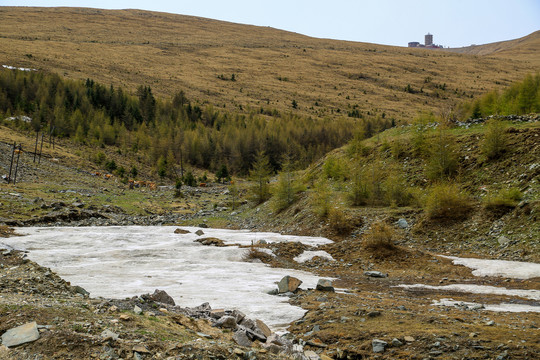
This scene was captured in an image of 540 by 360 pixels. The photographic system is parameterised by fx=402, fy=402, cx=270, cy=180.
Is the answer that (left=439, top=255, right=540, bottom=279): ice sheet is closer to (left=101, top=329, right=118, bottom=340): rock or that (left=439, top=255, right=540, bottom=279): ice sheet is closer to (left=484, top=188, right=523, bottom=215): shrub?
(left=484, top=188, right=523, bottom=215): shrub

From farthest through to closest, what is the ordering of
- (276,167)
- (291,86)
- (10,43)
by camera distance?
(291,86)
(10,43)
(276,167)

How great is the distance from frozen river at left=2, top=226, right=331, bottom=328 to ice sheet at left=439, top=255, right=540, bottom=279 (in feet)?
21.5

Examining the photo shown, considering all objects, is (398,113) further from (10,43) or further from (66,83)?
(10,43)

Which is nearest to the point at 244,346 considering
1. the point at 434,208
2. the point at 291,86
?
the point at 434,208

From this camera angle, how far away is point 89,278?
603 inches

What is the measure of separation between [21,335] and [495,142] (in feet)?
87.1

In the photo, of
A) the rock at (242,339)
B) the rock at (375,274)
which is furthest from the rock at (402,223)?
the rock at (242,339)

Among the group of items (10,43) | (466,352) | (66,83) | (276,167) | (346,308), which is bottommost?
(276,167)

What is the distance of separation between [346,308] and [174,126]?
109 m

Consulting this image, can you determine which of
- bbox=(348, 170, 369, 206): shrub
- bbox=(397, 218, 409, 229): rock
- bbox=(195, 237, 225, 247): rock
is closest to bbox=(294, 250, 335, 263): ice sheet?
bbox=(195, 237, 225, 247): rock

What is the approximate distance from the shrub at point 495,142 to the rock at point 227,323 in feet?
74.2

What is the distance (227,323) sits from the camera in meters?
8.97

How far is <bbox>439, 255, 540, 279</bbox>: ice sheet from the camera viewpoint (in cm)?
1471

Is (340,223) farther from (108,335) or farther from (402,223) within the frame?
(108,335)
